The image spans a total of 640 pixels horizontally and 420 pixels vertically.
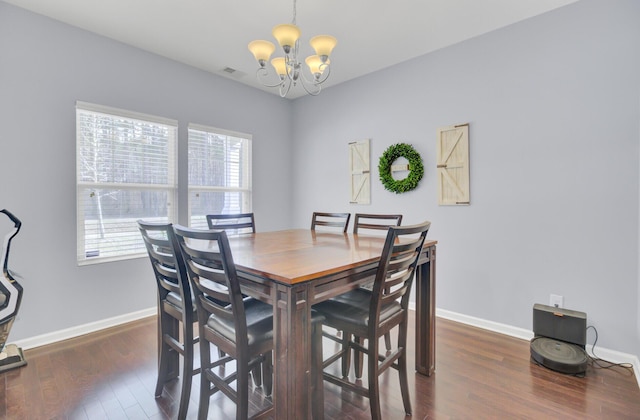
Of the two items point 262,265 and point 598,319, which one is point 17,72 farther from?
point 598,319

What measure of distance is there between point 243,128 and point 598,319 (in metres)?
4.13

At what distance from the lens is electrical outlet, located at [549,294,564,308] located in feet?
8.37

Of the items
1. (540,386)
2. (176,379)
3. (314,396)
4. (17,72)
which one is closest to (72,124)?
(17,72)

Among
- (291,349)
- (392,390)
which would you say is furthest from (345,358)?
(291,349)

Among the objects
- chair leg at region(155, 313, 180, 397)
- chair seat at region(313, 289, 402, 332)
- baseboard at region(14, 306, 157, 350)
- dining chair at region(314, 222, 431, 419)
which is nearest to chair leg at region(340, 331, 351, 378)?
dining chair at region(314, 222, 431, 419)

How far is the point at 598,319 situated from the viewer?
239cm

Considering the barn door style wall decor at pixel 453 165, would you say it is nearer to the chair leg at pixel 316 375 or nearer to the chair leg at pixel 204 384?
the chair leg at pixel 316 375

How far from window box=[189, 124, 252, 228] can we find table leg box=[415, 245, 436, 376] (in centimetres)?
272

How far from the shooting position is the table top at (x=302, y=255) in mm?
1308

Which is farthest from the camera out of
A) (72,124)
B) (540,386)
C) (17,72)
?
(72,124)

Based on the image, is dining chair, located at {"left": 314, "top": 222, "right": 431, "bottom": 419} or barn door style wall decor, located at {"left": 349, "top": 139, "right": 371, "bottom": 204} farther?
barn door style wall decor, located at {"left": 349, "top": 139, "right": 371, "bottom": 204}

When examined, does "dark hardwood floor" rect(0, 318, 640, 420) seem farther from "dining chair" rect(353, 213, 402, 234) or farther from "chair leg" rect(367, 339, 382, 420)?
"dining chair" rect(353, 213, 402, 234)

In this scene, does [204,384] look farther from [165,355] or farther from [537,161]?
[537,161]

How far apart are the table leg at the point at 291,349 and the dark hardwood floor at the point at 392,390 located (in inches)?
25.1
